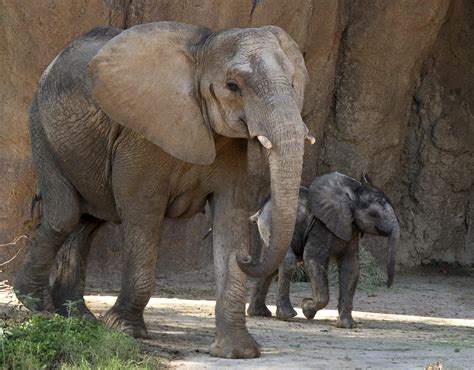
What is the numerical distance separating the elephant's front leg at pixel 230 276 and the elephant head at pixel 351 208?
2.38m

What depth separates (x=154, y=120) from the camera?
680 cm

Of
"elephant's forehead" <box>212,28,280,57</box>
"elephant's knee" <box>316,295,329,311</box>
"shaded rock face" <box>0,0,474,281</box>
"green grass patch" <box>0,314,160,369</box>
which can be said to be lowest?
"green grass patch" <box>0,314,160,369</box>

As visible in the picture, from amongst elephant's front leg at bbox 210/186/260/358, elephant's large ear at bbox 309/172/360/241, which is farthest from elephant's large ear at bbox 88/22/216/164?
elephant's large ear at bbox 309/172/360/241

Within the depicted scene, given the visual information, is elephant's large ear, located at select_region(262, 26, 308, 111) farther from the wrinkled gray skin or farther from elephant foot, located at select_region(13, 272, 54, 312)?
elephant foot, located at select_region(13, 272, 54, 312)

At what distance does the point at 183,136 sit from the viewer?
6734mm

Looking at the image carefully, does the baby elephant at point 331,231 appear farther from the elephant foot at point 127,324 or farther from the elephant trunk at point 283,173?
the elephant trunk at point 283,173

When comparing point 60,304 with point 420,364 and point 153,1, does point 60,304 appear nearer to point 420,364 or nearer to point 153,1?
point 420,364

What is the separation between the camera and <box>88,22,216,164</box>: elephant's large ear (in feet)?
22.1

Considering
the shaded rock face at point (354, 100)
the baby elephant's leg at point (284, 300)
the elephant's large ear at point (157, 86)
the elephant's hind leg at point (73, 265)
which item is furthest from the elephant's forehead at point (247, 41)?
the shaded rock face at point (354, 100)

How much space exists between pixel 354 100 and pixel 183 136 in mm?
6453

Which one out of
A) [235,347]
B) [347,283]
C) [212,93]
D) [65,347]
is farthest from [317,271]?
[65,347]

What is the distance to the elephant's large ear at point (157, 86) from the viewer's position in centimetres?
674

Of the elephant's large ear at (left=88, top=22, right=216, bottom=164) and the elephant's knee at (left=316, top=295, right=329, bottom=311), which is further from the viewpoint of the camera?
the elephant's knee at (left=316, top=295, right=329, bottom=311)

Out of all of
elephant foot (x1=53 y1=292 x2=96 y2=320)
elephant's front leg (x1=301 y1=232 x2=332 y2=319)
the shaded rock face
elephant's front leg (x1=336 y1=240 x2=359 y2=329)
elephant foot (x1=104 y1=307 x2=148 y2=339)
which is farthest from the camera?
the shaded rock face
